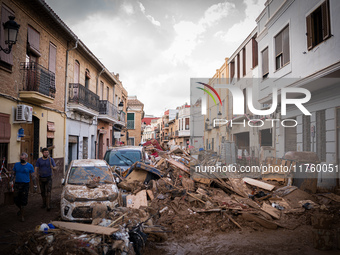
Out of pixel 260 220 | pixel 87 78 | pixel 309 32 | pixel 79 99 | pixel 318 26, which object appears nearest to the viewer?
pixel 260 220

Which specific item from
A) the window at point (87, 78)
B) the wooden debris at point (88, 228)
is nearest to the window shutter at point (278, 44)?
the wooden debris at point (88, 228)

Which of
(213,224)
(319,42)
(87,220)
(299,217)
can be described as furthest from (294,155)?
(87,220)

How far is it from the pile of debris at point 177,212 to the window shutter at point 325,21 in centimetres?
519

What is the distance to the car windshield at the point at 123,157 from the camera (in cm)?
1060

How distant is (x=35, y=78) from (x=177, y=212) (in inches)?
305

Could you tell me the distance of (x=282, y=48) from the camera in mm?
11734

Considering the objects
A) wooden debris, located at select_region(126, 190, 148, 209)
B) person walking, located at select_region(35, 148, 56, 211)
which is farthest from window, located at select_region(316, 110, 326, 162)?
person walking, located at select_region(35, 148, 56, 211)

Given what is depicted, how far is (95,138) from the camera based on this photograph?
64.2 ft

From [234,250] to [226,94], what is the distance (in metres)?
22.1

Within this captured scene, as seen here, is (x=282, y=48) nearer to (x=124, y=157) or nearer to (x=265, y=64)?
(x=265, y=64)

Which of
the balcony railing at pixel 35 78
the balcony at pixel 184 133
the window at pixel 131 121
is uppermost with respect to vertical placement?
the window at pixel 131 121

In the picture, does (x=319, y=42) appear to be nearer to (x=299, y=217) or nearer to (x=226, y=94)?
(x=299, y=217)

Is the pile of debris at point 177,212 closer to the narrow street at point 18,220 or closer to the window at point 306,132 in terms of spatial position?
the narrow street at point 18,220

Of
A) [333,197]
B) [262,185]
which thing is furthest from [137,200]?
[333,197]
